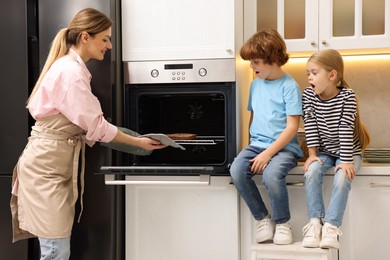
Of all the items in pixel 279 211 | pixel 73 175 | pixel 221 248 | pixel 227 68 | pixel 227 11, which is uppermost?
pixel 227 11

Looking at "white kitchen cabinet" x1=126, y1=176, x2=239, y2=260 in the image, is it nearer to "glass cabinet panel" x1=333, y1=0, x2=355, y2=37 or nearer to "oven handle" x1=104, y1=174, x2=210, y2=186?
"oven handle" x1=104, y1=174, x2=210, y2=186

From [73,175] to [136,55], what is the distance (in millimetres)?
640

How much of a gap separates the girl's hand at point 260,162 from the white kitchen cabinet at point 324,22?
2.05ft

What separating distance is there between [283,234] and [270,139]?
1.35 ft

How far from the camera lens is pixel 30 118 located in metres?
2.57

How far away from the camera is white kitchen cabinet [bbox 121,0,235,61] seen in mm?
2498

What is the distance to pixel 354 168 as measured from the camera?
91.0 inches

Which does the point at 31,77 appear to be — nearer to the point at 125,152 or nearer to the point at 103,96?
the point at 103,96

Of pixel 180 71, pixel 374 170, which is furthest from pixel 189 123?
pixel 374 170

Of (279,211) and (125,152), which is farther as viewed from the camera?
(125,152)

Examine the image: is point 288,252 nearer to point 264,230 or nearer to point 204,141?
point 264,230

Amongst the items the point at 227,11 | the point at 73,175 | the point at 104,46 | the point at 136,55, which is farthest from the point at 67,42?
the point at 227,11

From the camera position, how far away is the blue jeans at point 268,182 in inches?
90.4

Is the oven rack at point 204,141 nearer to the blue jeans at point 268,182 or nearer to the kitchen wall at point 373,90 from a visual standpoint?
the blue jeans at point 268,182
